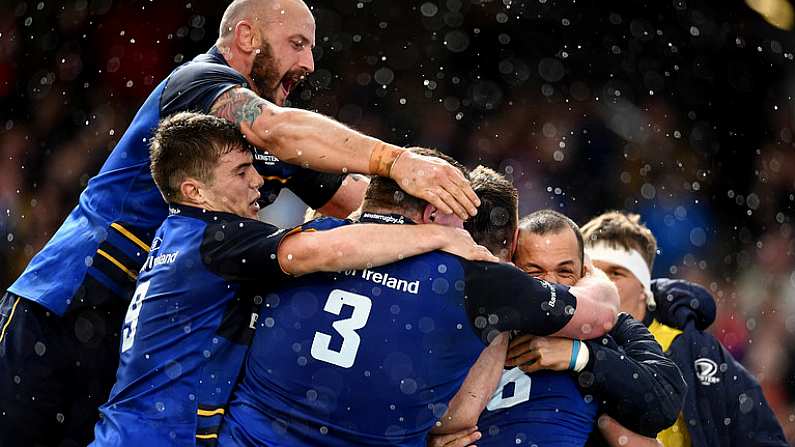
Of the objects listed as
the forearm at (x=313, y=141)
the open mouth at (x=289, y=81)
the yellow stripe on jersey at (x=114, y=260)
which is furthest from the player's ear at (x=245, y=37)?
the yellow stripe on jersey at (x=114, y=260)

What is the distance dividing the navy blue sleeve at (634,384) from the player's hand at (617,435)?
0.11 ft

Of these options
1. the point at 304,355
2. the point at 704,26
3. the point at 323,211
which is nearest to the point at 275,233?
the point at 304,355

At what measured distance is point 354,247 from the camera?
2.96 m

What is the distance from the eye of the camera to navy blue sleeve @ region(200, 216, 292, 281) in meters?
3.07

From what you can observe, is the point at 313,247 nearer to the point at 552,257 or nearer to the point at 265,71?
the point at 552,257

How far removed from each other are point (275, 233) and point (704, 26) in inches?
349

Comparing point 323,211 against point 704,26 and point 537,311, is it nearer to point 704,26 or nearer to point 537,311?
point 537,311

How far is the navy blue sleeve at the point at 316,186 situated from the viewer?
464 centimetres

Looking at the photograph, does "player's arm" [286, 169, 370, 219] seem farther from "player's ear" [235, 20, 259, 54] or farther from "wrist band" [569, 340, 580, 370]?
"wrist band" [569, 340, 580, 370]

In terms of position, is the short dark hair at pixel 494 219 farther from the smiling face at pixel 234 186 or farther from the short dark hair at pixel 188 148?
the short dark hair at pixel 188 148

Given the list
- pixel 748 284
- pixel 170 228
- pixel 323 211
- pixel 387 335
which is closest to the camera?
pixel 387 335

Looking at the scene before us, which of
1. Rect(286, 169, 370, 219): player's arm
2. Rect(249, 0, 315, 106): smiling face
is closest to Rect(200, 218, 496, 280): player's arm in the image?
Rect(249, 0, 315, 106): smiling face

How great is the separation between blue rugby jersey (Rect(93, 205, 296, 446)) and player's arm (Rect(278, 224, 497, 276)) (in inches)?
3.2

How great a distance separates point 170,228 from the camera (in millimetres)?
3307
